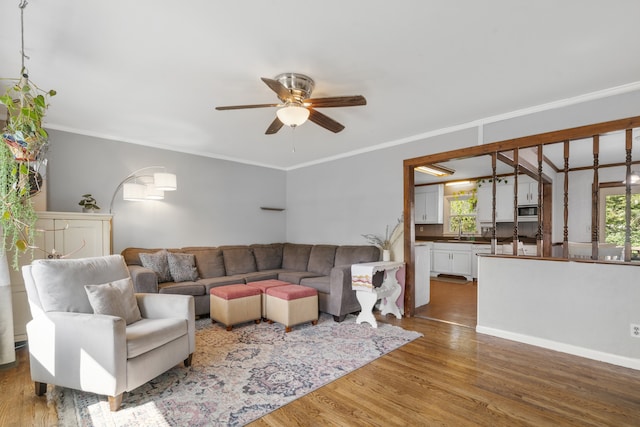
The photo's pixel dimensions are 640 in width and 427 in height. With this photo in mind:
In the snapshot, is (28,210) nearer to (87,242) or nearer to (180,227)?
(87,242)

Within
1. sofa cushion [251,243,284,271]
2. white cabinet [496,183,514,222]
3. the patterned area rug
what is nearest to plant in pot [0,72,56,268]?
the patterned area rug

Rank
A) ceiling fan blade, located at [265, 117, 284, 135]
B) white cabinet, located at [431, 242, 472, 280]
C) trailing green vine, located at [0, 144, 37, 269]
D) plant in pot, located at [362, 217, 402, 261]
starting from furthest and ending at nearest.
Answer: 1. white cabinet, located at [431, 242, 472, 280]
2. plant in pot, located at [362, 217, 402, 261]
3. ceiling fan blade, located at [265, 117, 284, 135]
4. trailing green vine, located at [0, 144, 37, 269]

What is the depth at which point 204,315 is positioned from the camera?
13.9 ft

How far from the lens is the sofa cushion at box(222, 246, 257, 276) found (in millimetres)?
4957

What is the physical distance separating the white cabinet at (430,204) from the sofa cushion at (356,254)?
3808 millimetres

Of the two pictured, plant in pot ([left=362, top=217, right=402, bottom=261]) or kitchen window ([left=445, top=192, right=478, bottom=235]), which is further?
kitchen window ([left=445, top=192, right=478, bottom=235])

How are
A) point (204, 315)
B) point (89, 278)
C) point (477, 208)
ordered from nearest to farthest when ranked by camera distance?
point (89, 278) < point (204, 315) < point (477, 208)

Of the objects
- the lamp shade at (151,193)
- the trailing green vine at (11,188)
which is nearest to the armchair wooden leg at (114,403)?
the trailing green vine at (11,188)

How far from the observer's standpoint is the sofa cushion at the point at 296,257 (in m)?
5.38

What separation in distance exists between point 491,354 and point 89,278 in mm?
3649

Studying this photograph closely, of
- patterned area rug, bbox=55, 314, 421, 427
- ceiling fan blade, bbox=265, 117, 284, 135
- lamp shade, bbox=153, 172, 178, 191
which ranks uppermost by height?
ceiling fan blade, bbox=265, 117, 284, 135

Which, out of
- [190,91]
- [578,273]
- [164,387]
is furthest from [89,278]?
[578,273]

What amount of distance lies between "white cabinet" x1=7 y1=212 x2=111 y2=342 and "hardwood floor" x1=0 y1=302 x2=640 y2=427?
0.58 meters

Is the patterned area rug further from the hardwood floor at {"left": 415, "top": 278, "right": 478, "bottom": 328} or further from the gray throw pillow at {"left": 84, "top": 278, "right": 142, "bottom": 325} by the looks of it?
the hardwood floor at {"left": 415, "top": 278, "right": 478, "bottom": 328}
